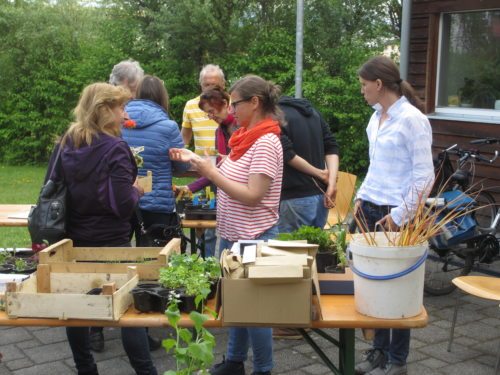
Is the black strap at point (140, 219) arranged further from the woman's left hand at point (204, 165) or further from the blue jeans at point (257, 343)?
the woman's left hand at point (204, 165)

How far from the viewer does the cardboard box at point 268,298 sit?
243 cm

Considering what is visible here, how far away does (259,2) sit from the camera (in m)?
13.5

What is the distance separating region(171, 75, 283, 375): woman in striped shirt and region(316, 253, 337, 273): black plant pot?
0.38 m

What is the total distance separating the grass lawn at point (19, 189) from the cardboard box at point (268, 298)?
513 centimetres

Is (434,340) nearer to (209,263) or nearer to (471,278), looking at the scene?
(471,278)

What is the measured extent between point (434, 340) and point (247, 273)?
2.39 metres

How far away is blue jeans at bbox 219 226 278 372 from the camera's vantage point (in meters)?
3.23

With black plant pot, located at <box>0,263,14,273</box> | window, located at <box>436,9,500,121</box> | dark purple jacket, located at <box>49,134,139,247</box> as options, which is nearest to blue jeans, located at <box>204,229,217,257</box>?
dark purple jacket, located at <box>49,134,139,247</box>

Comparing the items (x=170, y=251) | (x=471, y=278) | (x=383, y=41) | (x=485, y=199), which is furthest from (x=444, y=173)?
(x=383, y=41)

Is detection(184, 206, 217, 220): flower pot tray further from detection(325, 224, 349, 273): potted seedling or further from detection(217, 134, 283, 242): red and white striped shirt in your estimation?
detection(325, 224, 349, 273): potted seedling

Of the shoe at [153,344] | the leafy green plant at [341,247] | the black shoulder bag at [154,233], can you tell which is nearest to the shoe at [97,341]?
the shoe at [153,344]

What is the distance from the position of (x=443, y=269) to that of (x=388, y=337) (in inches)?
75.5

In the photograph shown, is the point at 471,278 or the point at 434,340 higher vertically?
the point at 471,278

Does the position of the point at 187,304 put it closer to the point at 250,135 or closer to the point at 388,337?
the point at 250,135
